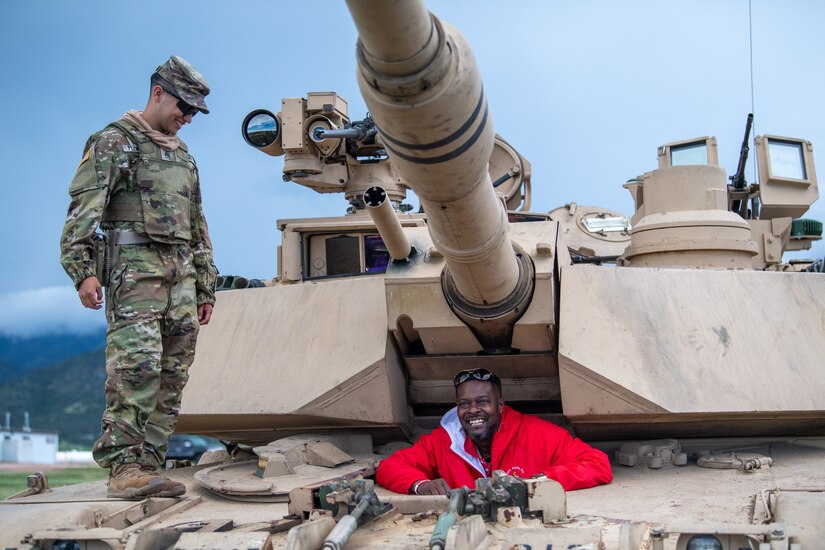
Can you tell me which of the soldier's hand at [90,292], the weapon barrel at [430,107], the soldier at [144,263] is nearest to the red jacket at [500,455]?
the soldier at [144,263]

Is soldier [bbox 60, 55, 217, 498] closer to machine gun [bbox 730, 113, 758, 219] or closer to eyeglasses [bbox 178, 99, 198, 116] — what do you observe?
eyeglasses [bbox 178, 99, 198, 116]

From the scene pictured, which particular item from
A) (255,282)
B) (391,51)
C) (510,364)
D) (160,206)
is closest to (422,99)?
(391,51)

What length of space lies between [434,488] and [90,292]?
2.01 meters

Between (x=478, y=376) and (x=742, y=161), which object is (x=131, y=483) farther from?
(x=742, y=161)

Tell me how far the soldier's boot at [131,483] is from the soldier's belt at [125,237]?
1186mm

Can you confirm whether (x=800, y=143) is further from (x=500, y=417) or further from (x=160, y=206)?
(x=160, y=206)

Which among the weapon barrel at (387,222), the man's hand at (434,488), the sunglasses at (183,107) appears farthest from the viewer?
the sunglasses at (183,107)

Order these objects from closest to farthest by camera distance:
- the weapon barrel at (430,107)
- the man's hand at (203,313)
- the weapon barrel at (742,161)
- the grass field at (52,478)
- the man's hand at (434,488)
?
the weapon barrel at (430,107) → the man's hand at (434,488) → the man's hand at (203,313) → the weapon barrel at (742,161) → the grass field at (52,478)

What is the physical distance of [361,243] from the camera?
8656 millimetres

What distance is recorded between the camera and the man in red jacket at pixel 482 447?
621 centimetres

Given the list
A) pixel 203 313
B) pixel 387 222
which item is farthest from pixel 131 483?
pixel 387 222

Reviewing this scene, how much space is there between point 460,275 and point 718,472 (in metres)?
1.81

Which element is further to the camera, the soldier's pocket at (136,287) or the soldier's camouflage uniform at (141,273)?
the soldier's pocket at (136,287)

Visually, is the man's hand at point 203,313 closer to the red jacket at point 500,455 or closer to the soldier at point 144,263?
the soldier at point 144,263
